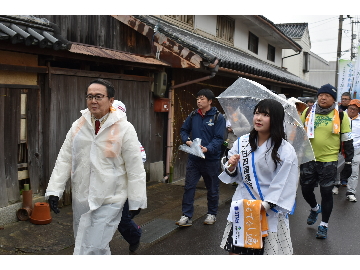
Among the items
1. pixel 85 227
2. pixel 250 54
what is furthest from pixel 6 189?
pixel 250 54

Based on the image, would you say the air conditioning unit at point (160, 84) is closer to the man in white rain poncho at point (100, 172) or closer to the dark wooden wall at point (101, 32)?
the dark wooden wall at point (101, 32)

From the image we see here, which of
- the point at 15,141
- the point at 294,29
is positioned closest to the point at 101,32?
the point at 15,141

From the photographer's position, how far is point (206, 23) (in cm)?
1564

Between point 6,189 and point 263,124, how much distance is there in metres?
4.54

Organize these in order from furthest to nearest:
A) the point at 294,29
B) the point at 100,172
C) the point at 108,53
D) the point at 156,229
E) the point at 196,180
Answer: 1. the point at 294,29
2. the point at 108,53
3. the point at 196,180
4. the point at 156,229
5. the point at 100,172

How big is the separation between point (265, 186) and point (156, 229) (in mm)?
3107

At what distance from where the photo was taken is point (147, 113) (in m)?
9.86

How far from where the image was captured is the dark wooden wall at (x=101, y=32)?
784 cm

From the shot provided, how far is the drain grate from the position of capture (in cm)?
613

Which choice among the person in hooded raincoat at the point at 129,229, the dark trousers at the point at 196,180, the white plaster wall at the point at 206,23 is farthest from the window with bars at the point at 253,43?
the person in hooded raincoat at the point at 129,229

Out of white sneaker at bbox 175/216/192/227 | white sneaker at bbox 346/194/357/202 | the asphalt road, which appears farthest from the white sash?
white sneaker at bbox 346/194/357/202

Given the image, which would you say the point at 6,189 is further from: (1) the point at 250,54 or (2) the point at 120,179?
(1) the point at 250,54

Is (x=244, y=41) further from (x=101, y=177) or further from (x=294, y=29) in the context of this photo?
(x=101, y=177)

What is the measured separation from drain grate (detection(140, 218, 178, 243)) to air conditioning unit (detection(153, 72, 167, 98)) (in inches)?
143
